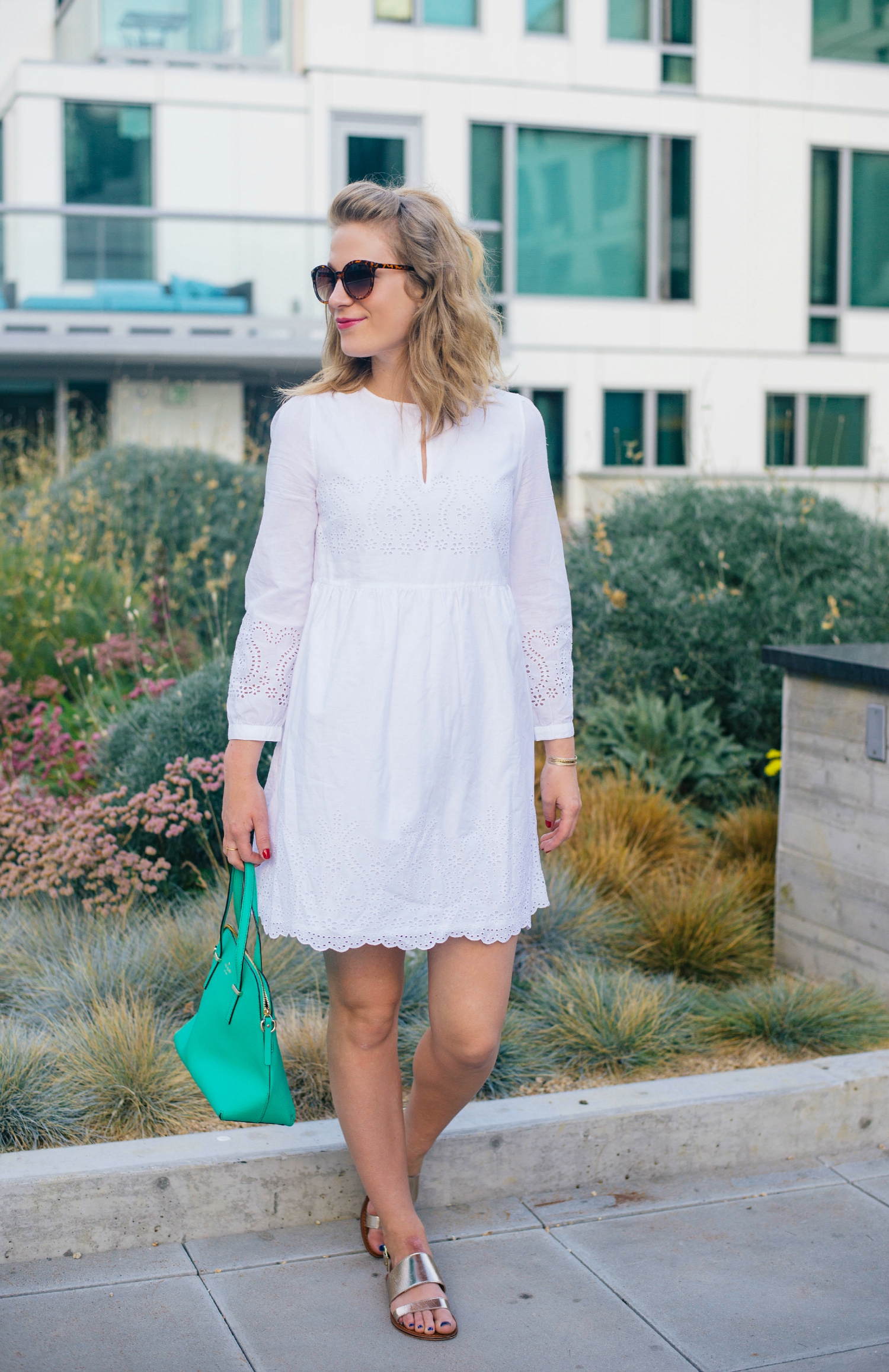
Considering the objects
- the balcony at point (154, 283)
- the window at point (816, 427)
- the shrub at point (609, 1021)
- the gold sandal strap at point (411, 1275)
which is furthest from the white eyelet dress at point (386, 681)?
the window at point (816, 427)

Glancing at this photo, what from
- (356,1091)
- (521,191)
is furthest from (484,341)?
(521,191)

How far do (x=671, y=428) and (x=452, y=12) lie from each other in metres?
6.21

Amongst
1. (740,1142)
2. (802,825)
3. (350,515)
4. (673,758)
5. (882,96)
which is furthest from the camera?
(882,96)

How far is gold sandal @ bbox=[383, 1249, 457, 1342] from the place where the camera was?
2500 millimetres

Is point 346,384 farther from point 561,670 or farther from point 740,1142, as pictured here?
point 740,1142

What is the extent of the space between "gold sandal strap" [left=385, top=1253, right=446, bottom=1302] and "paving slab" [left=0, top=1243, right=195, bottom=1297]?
436mm

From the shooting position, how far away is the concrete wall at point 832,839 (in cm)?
381

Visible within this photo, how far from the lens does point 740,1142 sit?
323cm

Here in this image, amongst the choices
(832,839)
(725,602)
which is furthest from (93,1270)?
(725,602)

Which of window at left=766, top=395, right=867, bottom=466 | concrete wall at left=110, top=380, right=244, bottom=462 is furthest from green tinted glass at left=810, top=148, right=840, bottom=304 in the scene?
concrete wall at left=110, top=380, right=244, bottom=462

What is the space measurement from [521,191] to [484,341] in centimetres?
1656

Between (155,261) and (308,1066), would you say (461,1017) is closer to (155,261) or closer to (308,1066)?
(308,1066)

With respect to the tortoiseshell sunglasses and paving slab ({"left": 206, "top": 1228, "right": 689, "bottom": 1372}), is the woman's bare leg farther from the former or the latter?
the tortoiseshell sunglasses

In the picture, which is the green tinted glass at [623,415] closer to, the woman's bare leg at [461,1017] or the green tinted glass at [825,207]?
the green tinted glass at [825,207]
